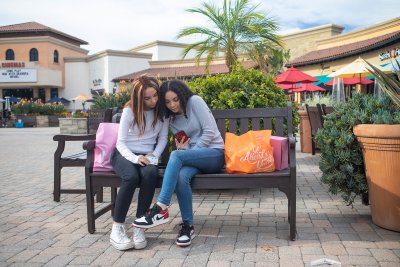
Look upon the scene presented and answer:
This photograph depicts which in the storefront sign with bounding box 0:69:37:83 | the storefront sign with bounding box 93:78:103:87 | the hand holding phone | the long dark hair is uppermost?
the storefront sign with bounding box 0:69:37:83

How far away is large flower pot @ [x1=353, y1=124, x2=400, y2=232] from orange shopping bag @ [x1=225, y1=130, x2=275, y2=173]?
85cm

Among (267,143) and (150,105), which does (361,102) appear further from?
(150,105)

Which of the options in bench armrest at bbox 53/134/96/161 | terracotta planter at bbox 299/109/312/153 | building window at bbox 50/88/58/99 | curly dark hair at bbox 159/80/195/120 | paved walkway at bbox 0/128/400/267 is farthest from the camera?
building window at bbox 50/88/58/99

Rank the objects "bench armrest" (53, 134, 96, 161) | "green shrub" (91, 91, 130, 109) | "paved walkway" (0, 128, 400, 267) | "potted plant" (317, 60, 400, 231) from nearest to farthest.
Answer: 1. "paved walkway" (0, 128, 400, 267)
2. "potted plant" (317, 60, 400, 231)
3. "bench armrest" (53, 134, 96, 161)
4. "green shrub" (91, 91, 130, 109)

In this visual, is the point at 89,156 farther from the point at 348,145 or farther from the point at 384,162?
the point at 384,162

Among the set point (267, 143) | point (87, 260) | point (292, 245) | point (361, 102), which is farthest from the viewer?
point (361, 102)

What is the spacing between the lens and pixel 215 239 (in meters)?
3.49

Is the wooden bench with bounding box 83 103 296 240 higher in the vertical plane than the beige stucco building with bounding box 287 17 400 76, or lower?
lower

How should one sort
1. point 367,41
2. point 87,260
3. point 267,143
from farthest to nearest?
point 367,41, point 267,143, point 87,260

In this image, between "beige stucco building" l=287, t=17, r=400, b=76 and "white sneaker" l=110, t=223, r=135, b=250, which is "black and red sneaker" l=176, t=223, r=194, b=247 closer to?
"white sneaker" l=110, t=223, r=135, b=250

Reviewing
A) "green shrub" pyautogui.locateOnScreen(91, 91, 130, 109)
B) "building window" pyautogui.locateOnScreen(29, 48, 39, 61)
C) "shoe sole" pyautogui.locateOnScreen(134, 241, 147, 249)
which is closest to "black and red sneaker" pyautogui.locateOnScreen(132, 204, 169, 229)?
"shoe sole" pyautogui.locateOnScreen(134, 241, 147, 249)

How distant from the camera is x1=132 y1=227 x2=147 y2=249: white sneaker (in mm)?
3273

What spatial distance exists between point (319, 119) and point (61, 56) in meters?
43.8

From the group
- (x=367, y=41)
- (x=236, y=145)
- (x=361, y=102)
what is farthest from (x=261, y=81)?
(x=367, y=41)
